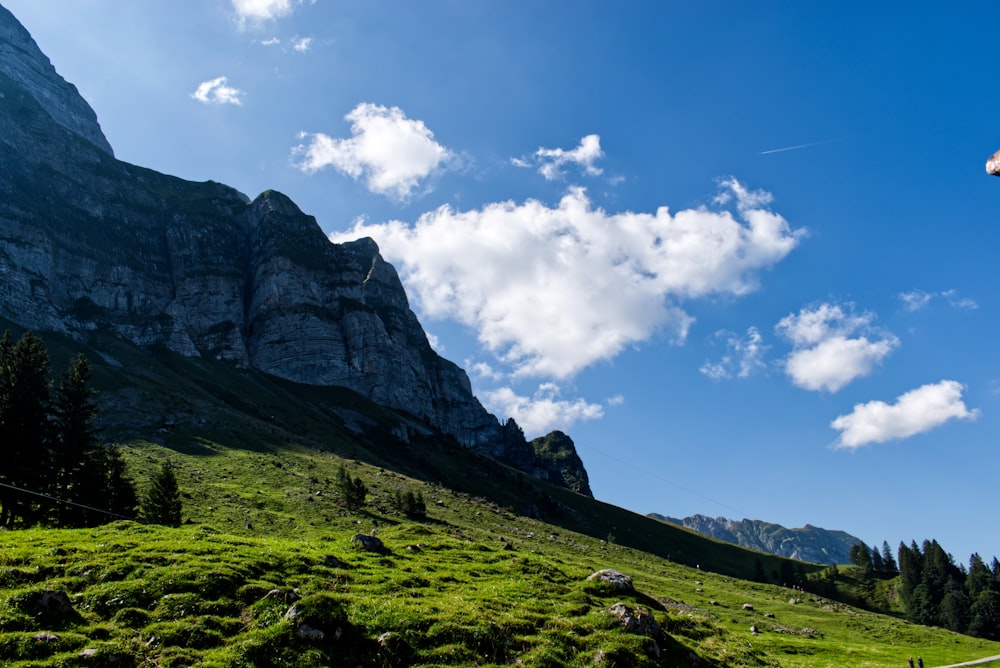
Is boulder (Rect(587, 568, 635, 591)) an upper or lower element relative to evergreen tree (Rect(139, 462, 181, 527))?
upper

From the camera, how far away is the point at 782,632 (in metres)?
54.1

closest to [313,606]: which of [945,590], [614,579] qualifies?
[614,579]

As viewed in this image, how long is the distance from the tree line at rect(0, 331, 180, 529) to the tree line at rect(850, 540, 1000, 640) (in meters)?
157

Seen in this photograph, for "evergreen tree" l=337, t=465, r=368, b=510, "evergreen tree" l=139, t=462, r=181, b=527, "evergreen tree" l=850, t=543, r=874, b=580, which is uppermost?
"evergreen tree" l=850, t=543, r=874, b=580

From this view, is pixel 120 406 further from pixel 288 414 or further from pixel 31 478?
pixel 31 478

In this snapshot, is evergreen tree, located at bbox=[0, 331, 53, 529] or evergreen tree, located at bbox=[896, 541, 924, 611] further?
evergreen tree, located at bbox=[896, 541, 924, 611]

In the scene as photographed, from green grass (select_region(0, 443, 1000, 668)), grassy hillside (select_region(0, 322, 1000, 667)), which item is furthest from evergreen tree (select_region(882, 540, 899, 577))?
green grass (select_region(0, 443, 1000, 668))

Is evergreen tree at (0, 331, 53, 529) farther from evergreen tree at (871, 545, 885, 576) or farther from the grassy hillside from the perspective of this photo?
evergreen tree at (871, 545, 885, 576)

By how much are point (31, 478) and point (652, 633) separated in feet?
141

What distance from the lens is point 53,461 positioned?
4366 centimetres

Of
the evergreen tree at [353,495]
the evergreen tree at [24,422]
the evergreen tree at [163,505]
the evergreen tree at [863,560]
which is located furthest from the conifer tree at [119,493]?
the evergreen tree at [863,560]

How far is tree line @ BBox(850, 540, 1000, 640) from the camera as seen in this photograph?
414 feet

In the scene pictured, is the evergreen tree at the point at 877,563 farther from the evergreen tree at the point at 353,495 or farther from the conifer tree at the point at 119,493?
the conifer tree at the point at 119,493

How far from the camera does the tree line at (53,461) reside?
130 feet
